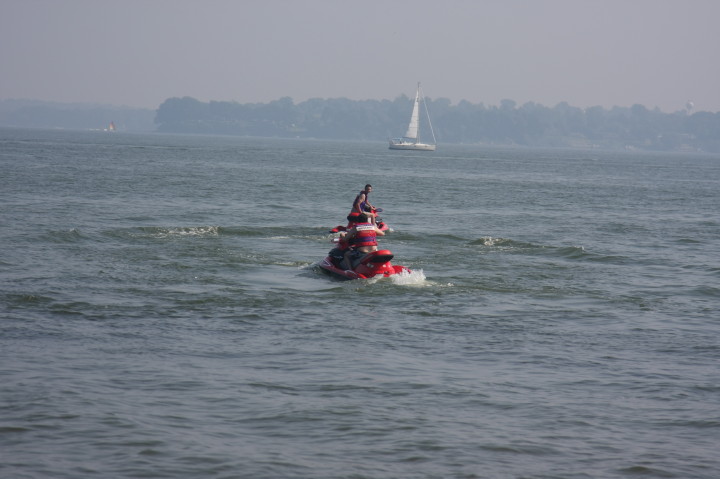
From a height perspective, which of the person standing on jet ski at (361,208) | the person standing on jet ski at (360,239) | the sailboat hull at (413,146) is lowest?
the person standing on jet ski at (360,239)

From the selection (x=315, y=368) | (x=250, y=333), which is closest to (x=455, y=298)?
(x=250, y=333)

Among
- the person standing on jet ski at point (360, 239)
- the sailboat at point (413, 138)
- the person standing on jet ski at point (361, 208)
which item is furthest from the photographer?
the sailboat at point (413, 138)

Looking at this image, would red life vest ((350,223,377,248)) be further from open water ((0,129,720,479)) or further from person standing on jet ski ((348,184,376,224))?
open water ((0,129,720,479))

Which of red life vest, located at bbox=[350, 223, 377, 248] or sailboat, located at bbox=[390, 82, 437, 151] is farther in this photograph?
sailboat, located at bbox=[390, 82, 437, 151]

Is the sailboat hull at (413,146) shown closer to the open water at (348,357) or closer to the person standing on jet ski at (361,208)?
the open water at (348,357)

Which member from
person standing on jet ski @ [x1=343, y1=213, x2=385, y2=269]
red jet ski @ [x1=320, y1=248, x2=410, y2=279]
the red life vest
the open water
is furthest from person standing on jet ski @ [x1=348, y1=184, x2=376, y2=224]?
the open water

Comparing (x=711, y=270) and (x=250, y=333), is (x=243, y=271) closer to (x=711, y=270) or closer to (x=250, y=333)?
(x=250, y=333)

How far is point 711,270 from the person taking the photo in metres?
25.9

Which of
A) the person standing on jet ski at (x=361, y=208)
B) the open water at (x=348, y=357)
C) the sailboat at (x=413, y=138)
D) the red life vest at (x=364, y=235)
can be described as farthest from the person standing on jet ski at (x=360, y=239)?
the sailboat at (x=413, y=138)

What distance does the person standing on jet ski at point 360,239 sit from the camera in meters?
22.0

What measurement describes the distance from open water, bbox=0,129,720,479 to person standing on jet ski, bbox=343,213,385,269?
74 centimetres

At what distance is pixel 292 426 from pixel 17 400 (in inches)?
136

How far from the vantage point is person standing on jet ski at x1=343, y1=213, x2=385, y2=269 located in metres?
22.0

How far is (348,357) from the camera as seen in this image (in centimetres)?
1438
